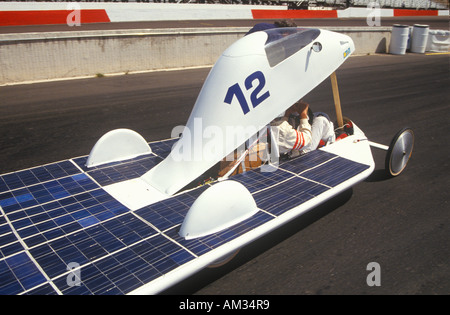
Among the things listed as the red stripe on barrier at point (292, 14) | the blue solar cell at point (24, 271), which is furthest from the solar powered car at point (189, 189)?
the red stripe on barrier at point (292, 14)

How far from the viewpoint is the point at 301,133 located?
17.4 ft

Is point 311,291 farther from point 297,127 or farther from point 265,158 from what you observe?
point 297,127

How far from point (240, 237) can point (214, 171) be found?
1.51 meters

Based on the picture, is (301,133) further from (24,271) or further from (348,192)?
(24,271)

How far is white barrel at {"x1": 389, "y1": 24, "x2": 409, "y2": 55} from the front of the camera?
19.5m

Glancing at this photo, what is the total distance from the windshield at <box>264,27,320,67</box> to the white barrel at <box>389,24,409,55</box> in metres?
17.0

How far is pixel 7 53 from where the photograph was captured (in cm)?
1155

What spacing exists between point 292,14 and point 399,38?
42.4ft

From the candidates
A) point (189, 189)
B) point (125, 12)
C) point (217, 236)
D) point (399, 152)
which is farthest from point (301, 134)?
point (125, 12)

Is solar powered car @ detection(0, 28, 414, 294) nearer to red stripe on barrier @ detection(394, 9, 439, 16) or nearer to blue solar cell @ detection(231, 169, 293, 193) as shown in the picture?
blue solar cell @ detection(231, 169, 293, 193)

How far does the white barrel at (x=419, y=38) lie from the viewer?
19.7 m

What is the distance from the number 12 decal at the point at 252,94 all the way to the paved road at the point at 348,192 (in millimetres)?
1611
